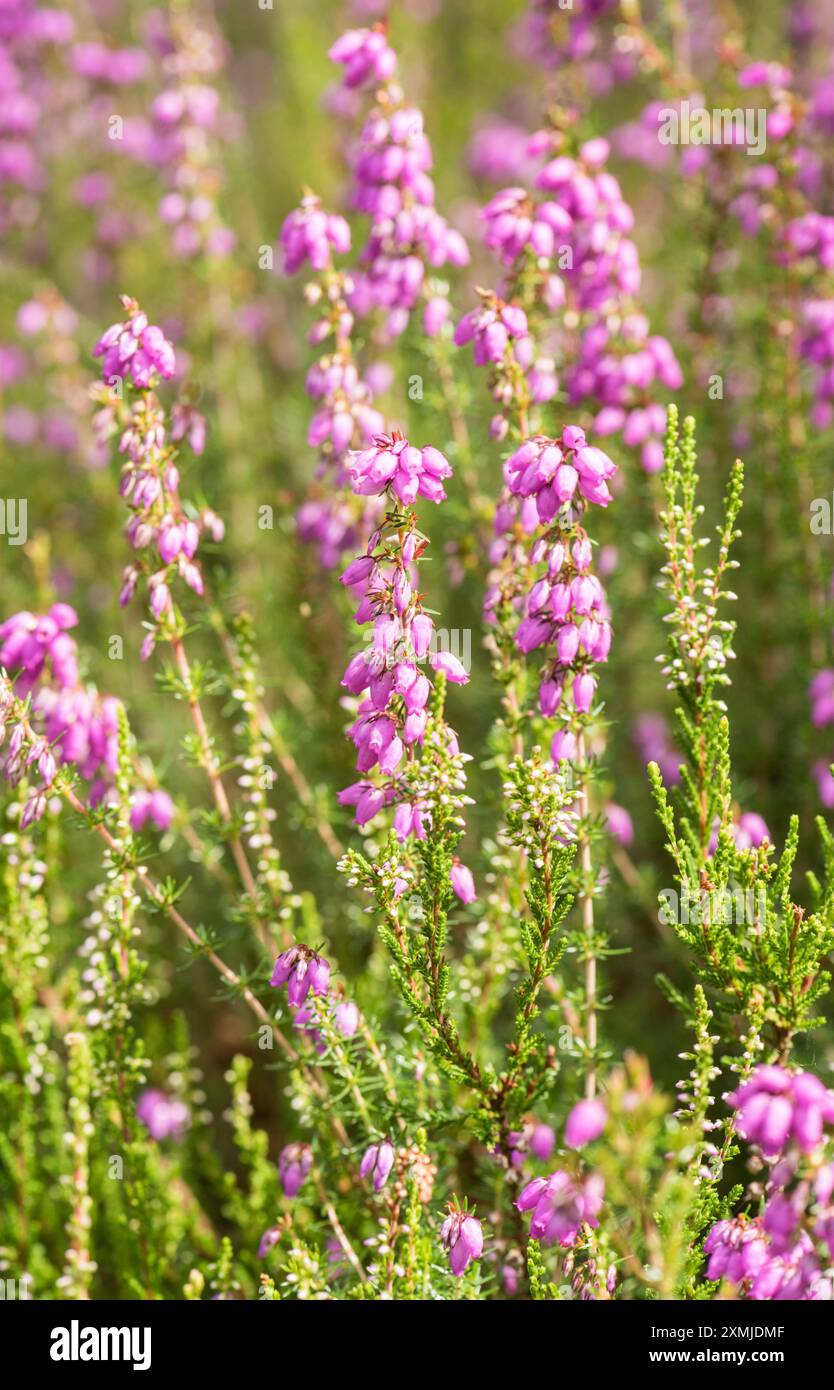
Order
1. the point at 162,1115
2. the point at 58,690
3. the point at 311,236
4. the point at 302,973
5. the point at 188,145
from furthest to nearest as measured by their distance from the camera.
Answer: the point at 188,145, the point at 162,1115, the point at 311,236, the point at 58,690, the point at 302,973

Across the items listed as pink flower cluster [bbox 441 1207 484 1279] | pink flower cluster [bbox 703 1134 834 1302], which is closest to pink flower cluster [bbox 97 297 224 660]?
pink flower cluster [bbox 441 1207 484 1279]

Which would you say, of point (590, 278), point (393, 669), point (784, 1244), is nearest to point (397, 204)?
point (590, 278)

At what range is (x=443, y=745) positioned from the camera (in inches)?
115

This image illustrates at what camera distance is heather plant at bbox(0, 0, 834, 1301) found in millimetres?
2924

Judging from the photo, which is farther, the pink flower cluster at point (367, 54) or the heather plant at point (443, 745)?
the pink flower cluster at point (367, 54)

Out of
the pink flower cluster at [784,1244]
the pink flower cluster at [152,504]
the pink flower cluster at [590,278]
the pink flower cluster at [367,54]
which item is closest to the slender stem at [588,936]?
the pink flower cluster at [784,1244]

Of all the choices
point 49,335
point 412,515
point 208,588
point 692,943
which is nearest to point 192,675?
point 208,588

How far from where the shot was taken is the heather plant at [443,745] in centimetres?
292

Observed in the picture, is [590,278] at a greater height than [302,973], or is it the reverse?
[590,278]

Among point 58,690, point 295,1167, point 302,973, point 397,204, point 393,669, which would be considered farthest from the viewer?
point 397,204

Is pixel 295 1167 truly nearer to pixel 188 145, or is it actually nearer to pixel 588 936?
pixel 588 936

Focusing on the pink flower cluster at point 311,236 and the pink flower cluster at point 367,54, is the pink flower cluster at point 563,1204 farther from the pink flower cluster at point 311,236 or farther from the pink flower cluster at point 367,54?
the pink flower cluster at point 367,54

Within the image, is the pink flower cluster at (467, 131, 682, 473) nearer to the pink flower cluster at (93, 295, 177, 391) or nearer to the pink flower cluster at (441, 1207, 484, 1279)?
the pink flower cluster at (93, 295, 177, 391)

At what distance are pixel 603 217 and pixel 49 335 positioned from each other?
3.78 metres
